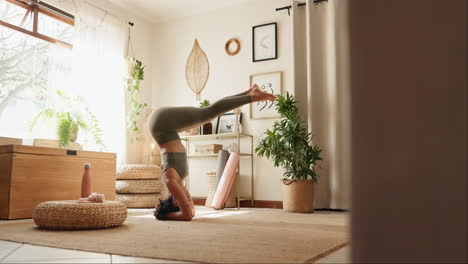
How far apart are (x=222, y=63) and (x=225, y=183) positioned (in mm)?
1620

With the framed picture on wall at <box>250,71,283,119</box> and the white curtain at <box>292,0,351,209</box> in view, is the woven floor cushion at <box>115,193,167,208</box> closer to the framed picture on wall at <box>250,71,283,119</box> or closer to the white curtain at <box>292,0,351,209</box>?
the framed picture on wall at <box>250,71,283,119</box>

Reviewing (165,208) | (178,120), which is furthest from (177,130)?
(165,208)

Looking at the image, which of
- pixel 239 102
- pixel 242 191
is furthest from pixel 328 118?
pixel 239 102

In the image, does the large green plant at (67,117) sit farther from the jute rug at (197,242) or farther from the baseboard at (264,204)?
the baseboard at (264,204)

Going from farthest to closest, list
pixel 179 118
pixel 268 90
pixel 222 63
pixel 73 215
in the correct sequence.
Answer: pixel 222 63, pixel 268 90, pixel 179 118, pixel 73 215

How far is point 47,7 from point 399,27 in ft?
13.5

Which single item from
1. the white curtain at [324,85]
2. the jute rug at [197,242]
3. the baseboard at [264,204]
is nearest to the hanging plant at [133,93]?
the baseboard at [264,204]

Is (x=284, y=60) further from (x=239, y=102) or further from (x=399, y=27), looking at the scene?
(x=399, y=27)

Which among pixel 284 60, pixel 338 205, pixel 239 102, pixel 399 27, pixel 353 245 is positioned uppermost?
pixel 284 60

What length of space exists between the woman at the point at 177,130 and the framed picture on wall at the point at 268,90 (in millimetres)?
1798

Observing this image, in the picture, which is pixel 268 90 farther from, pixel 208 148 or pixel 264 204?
pixel 264 204

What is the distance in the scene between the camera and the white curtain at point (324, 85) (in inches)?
145

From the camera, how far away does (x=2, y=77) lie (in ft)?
11.3

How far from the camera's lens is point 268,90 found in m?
4.32
